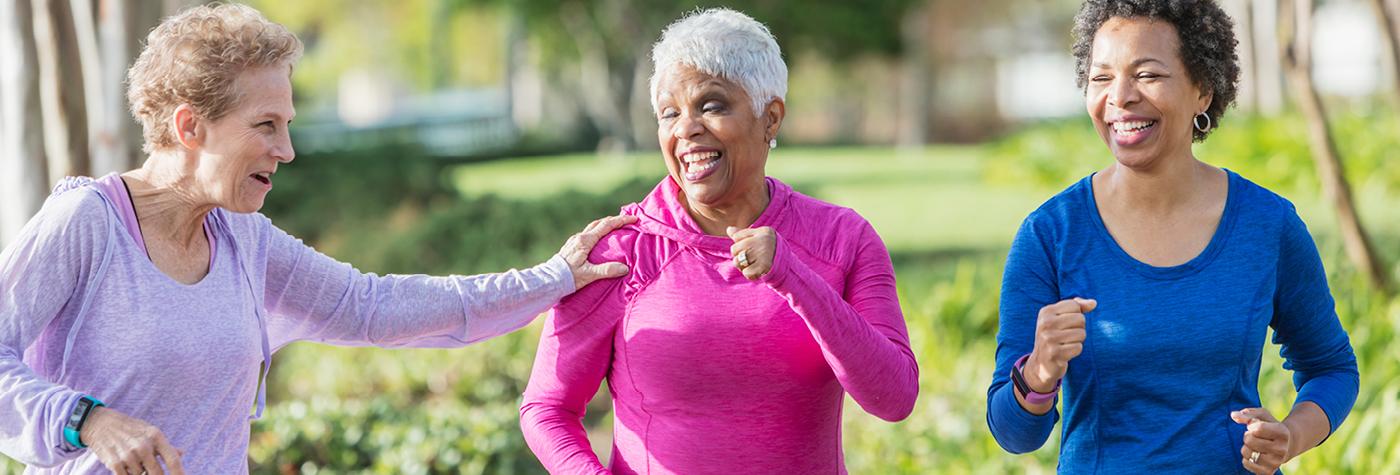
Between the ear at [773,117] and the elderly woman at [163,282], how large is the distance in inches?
35.1

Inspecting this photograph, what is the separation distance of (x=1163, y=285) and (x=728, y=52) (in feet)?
2.92

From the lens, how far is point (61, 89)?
5496 millimetres

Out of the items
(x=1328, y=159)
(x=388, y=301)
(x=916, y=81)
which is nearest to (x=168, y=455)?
(x=388, y=301)

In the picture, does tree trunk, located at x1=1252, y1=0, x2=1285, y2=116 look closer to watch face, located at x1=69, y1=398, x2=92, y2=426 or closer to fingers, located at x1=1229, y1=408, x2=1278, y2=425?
fingers, located at x1=1229, y1=408, x2=1278, y2=425

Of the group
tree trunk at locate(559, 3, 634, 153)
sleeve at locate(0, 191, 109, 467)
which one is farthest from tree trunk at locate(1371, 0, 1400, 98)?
tree trunk at locate(559, 3, 634, 153)

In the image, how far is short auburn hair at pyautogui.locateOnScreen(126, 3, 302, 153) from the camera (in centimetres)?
255

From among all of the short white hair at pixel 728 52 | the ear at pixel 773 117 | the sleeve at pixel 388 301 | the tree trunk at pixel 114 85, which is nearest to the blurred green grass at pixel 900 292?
the tree trunk at pixel 114 85

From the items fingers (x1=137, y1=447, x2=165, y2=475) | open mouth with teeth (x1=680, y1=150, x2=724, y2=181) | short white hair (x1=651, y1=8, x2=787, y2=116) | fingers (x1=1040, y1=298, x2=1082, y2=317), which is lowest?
fingers (x1=137, y1=447, x2=165, y2=475)

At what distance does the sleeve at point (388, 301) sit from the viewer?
293cm

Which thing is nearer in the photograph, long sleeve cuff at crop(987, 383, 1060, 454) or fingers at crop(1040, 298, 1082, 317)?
fingers at crop(1040, 298, 1082, 317)

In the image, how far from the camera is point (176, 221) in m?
2.65

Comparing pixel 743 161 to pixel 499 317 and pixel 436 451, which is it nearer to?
pixel 499 317

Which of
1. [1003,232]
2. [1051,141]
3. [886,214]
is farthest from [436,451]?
[1051,141]

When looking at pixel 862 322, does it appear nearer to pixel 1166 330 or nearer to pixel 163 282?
pixel 1166 330
